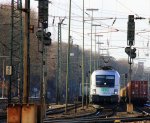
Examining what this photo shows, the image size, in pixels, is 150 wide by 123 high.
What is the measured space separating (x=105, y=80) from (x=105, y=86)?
1.88ft

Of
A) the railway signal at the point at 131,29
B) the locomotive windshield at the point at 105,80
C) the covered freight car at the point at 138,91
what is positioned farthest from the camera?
the covered freight car at the point at 138,91

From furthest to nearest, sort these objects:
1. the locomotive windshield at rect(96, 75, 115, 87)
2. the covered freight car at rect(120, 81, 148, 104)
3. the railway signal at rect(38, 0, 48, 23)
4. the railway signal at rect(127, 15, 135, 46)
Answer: the covered freight car at rect(120, 81, 148, 104) < the locomotive windshield at rect(96, 75, 115, 87) < the railway signal at rect(127, 15, 135, 46) < the railway signal at rect(38, 0, 48, 23)

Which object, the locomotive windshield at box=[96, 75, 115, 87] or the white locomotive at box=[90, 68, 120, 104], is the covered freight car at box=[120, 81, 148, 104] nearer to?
the white locomotive at box=[90, 68, 120, 104]

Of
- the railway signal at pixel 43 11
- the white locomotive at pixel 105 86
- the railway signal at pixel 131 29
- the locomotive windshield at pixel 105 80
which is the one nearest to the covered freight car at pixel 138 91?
the white locomotive at pixel 105 86

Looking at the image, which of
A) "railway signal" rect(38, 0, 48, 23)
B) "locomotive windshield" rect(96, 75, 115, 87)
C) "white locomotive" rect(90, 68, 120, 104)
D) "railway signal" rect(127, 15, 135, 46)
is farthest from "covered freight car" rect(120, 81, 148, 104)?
"railway signal" rect(38, 0, 48, 23)

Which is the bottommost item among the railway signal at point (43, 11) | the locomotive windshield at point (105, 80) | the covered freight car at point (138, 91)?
the covered freight car at point (138, 91)

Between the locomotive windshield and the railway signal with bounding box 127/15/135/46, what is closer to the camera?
the railway signal with bounding box 127/15/135/46

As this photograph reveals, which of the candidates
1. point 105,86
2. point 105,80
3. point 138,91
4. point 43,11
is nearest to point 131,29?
point 105,80

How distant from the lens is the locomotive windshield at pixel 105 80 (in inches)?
2018

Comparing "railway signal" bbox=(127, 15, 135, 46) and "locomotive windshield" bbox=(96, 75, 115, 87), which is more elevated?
"railway signal" bbox=(127, 15, 135, 46)

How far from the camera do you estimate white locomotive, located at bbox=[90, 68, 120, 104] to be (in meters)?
51.3

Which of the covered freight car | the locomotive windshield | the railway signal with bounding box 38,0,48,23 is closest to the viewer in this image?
the railway signal with bounding box 38,0,48,23

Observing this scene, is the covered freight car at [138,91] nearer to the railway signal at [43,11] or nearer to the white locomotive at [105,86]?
the white locomotive at [105,86]

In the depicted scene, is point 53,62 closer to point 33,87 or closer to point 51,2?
point 33,87
